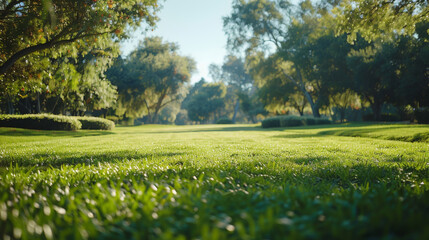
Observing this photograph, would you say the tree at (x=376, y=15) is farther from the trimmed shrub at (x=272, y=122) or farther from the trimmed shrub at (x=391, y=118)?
the trimmed shrub at (x=391, y=118)

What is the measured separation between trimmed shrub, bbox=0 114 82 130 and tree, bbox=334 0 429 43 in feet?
71.4

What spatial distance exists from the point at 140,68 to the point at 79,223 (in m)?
45.9

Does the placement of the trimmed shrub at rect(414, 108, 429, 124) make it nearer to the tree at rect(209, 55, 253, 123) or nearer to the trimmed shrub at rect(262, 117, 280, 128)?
the trimmed shrub at rect(262, 117, 280, 128)

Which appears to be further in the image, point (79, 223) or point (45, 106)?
point (45, 106)

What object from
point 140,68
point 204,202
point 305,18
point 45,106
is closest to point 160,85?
point 140,68

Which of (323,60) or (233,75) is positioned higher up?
(233,75)

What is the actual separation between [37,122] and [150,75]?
26.5 metres

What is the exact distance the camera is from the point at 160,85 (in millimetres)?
45062

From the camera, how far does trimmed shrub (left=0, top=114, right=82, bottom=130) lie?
18469 mm

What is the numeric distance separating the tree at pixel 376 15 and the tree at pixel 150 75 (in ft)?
125

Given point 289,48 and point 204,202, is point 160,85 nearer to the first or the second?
point 289,48

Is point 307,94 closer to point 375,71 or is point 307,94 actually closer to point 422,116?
point 375,71

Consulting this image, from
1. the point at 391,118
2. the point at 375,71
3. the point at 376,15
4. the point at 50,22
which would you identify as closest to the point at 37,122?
the point at 50,22

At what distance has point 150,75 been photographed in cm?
4381
